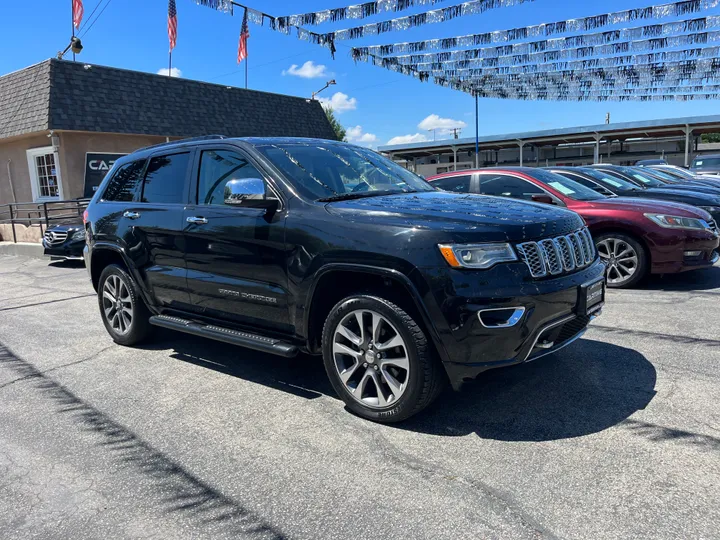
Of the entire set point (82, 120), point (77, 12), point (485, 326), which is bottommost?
point (485, 326)

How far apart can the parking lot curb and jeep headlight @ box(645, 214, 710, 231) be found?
1433cm

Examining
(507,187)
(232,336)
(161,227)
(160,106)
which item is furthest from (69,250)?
(232,336)

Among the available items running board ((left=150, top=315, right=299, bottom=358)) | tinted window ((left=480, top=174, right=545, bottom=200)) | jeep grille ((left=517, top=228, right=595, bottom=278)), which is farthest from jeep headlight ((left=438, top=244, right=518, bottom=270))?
tinted window ((left=480, top=174, right=545, bottom=200))

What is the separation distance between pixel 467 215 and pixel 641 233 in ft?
14.2

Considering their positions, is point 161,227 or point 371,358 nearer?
point 371,358

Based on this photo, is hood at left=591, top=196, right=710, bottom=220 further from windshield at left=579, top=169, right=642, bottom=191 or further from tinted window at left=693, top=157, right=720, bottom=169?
tinted window at left=693, top=157, right=720, bottom=169

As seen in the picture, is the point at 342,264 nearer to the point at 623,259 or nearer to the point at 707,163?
the point at 623,259

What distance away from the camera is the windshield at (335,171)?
4089 mm

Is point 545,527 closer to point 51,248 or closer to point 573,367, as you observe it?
point 573,367

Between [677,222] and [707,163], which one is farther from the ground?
[707,163]

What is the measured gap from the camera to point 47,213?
50.0ft

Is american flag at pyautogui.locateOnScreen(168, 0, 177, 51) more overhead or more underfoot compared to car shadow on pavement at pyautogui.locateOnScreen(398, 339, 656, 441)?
more overhead

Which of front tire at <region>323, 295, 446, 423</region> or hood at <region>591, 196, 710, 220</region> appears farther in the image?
hood at <region>591, 196, 710, 220</region>

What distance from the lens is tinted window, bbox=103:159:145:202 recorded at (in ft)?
17.5
